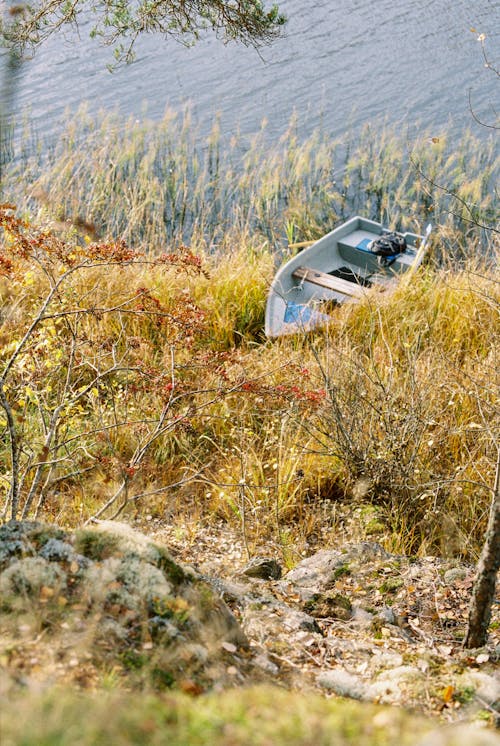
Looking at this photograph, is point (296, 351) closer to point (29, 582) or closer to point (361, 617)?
point (361, 617)

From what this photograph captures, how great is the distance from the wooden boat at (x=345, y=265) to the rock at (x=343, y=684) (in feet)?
16.4

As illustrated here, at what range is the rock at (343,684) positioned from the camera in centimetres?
217

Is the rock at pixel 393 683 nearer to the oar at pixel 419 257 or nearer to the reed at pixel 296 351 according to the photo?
the reed at pixel 296 351

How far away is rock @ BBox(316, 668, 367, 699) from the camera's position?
2.17 metres

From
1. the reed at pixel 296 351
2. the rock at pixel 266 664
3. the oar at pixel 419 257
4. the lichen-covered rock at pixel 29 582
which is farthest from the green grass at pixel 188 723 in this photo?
the oar at pixel 419 257

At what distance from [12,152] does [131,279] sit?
579 centimetres

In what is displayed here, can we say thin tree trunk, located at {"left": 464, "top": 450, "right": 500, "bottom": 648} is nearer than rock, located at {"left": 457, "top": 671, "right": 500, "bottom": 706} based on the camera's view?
No

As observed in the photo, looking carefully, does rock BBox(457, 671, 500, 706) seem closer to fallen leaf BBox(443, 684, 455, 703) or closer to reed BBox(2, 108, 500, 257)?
fallen leaf BBox(443, 684, 455, 703)

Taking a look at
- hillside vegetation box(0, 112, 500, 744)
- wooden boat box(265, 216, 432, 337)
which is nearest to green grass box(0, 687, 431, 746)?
hillside vegetation box(0, 112, 500, 744)

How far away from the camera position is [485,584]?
102 inches

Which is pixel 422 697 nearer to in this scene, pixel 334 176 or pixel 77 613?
pixel 77 613

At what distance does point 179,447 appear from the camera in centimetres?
513

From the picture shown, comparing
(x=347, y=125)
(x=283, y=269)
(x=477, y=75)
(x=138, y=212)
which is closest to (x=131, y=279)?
(x=283, y=269)

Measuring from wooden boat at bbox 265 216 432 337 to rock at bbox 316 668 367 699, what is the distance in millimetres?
4994
